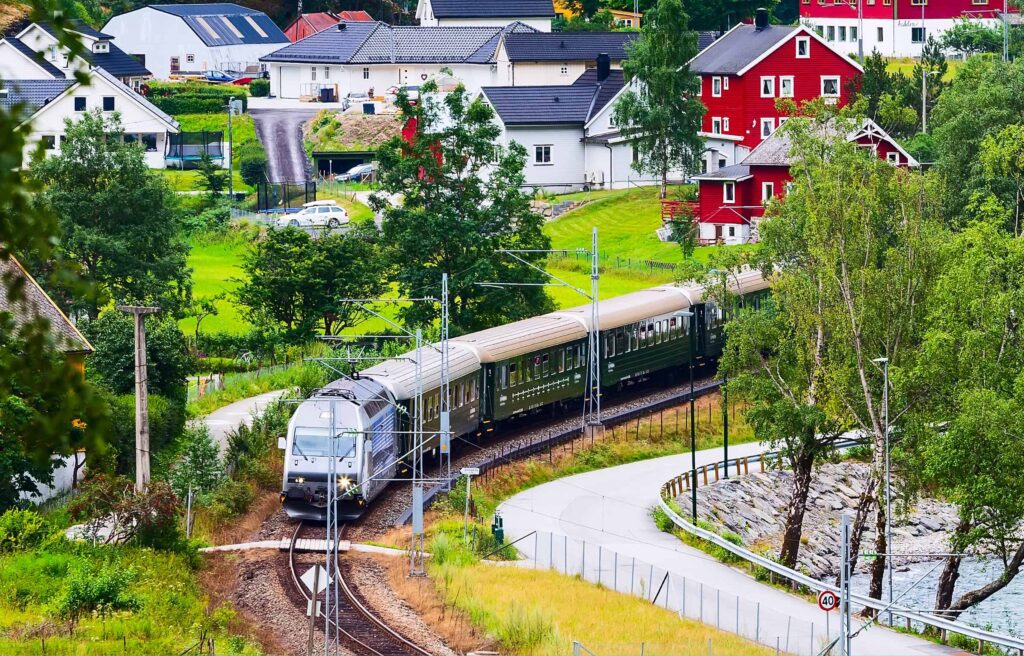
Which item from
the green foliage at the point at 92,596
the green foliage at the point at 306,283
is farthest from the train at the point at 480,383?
the green foliage at the point at 306,283

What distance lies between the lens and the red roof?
419 ft

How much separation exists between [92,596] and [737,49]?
214ft

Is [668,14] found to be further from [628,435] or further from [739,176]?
[628,435]

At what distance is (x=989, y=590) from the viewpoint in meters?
35.8

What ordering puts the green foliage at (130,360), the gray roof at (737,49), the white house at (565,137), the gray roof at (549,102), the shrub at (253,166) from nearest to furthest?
the green foliage at (130,360) < the gray roof at (737,49) < the white house at (565,137) < the gray roof at (549,102) < the shrub at (253,166)

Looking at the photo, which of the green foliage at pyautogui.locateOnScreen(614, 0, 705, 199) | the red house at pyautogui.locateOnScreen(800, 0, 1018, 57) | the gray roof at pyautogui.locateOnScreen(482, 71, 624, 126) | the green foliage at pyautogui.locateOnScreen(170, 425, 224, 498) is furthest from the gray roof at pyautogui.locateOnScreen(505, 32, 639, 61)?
the green foliage at pyautogui.locateOnScreen(170, 425, 224, 498)

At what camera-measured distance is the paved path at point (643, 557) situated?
3231 cm

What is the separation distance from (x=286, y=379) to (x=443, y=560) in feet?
66.2

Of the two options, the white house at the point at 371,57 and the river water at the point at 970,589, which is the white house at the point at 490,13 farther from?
the river water at the point at 970,589

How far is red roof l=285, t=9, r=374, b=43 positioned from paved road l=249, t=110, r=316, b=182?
66.9 feet

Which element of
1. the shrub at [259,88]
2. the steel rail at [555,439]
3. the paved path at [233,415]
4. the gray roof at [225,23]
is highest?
the gray roof at [225,23]

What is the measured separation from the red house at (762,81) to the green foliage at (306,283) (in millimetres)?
34395

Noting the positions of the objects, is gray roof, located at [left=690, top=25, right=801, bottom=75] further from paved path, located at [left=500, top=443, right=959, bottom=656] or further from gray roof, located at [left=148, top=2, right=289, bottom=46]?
gray roof, located at [left=148, top=2, right=289, bottom=46]

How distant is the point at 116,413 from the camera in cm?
3991
